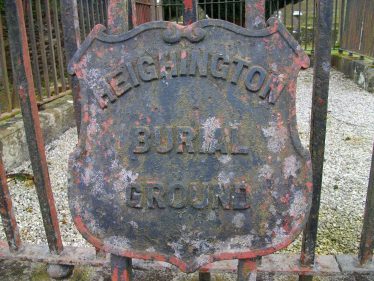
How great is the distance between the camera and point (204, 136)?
3.48 ft

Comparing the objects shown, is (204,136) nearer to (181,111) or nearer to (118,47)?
(181,111)

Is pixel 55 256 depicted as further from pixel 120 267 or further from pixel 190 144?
pixel 190 144

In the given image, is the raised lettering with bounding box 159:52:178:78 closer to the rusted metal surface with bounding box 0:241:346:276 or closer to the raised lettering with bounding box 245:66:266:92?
the raised lettering with bounding box 245:66:266:92

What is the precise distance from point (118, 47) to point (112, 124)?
0.64ft

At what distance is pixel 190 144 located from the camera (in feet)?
3.49

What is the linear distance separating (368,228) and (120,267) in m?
0.78

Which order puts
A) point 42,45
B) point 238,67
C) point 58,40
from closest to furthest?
point 238,67, point 42,45, point 58,40

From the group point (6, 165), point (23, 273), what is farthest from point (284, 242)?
point (6, 165)

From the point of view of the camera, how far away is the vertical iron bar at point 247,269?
1.14m

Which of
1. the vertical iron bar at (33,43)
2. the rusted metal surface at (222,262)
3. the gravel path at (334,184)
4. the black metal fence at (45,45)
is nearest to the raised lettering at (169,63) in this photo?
the rusted metal surface at (222,262)

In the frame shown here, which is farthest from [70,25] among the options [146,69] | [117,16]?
[146,69]

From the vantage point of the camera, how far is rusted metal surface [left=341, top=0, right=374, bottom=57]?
5562 millimetres

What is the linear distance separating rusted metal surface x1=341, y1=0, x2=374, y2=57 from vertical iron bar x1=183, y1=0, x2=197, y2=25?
196 inches

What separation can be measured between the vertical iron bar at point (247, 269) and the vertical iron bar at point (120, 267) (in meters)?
0.32
